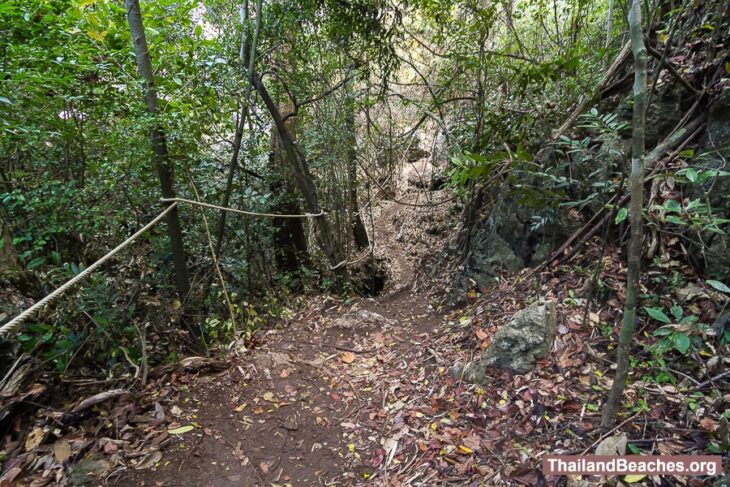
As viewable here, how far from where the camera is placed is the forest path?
6.88 feet

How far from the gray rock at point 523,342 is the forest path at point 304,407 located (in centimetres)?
58

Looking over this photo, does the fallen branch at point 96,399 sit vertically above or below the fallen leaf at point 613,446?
above

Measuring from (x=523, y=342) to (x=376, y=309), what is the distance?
95.7 inches

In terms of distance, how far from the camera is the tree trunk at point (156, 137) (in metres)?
2.40

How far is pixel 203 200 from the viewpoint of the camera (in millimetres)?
3926

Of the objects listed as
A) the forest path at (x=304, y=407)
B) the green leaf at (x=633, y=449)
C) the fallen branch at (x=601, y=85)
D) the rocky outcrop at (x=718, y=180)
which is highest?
the fallen branch at (x=601, y=85)

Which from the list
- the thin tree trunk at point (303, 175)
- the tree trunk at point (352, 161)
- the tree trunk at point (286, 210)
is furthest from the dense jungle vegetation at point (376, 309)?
the tree trunk at point (352, 161)

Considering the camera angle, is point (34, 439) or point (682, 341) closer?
point (682, 341)

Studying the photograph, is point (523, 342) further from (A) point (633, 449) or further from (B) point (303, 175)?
(B) point (303, 175)

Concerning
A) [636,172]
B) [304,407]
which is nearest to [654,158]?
[636,172]

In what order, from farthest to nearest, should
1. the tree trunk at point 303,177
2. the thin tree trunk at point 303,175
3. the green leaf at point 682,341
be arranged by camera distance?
Result: 1. the tree trunk at point 303,177
2. the thin tree trunk at point 303,175
3. the green leaf at point 682,341

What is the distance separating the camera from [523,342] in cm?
235

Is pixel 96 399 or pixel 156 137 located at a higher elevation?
pixel 156 137

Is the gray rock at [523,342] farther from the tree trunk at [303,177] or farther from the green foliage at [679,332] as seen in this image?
the tree trunk at [303,177]
